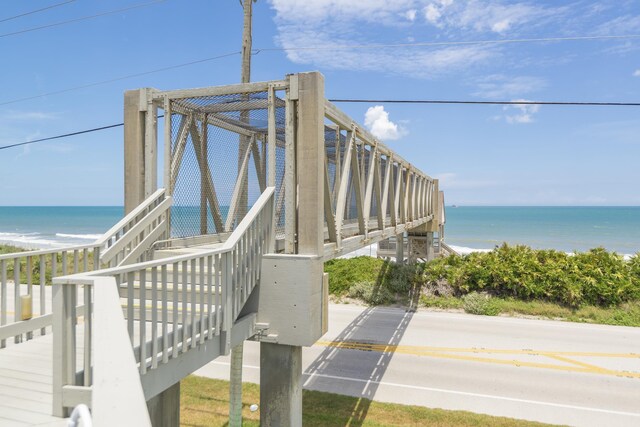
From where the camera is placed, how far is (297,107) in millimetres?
6020

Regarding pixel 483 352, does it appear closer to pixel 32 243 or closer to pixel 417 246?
pixel 417 246

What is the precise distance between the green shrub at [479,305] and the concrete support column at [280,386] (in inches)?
546

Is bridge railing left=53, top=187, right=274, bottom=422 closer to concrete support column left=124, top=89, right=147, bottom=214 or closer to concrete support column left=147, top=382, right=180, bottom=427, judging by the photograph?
concrete support column left=124, top=89, right=147, bottom=214

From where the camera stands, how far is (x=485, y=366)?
37.7ft

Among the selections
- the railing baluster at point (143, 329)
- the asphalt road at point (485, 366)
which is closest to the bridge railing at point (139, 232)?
the railing baluster at point (143, 329)

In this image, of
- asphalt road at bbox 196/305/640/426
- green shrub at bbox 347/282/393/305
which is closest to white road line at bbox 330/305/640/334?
asphalt road at bbox 196/305/640/426

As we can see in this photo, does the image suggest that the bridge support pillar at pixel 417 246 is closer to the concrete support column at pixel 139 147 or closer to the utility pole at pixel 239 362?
the utility pole at pixel 239 362

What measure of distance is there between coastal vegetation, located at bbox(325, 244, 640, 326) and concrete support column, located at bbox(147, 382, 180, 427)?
13716 mm

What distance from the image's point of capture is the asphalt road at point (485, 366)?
30.0 ft

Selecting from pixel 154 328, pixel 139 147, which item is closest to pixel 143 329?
pixel 154 328

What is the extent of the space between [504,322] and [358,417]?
410 inches

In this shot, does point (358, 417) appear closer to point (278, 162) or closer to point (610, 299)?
point (278, 162)

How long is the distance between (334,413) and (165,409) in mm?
3711

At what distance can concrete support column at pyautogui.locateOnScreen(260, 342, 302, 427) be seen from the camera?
5.88 meters
